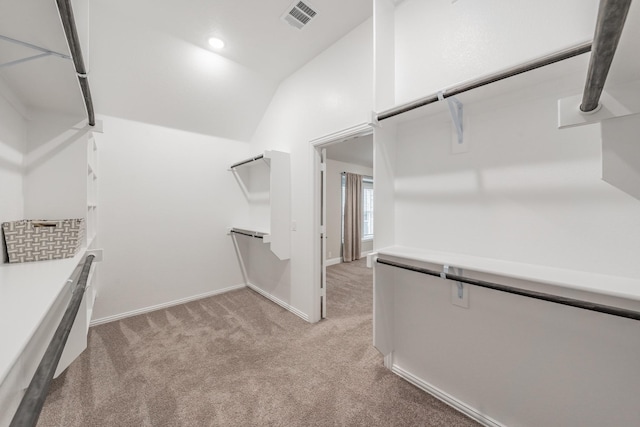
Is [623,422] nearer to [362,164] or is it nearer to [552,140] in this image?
[552,140]

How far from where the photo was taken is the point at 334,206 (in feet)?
19.0

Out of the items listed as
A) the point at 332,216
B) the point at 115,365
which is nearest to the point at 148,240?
the point at 115,365

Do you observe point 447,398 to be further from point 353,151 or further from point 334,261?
point 353,151

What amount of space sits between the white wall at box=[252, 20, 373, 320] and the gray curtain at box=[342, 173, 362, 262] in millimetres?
2845

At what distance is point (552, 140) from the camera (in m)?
1.19

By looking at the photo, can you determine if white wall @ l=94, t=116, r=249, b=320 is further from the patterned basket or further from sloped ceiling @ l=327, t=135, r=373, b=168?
sloped ceiling @ l=327, t=135, r=373, b=168

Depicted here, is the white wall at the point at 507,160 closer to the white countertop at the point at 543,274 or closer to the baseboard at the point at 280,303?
the white countertop at the point at 543,274

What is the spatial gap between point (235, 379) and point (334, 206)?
169 inches

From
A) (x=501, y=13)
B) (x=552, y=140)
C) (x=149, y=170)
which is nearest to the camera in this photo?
(x=552, y=140)

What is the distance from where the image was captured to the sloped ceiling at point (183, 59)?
57.5 inches

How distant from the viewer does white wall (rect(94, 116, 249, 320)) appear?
2.84 m

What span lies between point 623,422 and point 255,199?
384 centimetres

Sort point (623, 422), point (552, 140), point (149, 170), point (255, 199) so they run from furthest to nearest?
point (255, 199) → point (149, 170) → point (552, 140) → point (623, 422)

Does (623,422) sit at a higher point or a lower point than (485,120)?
lower
